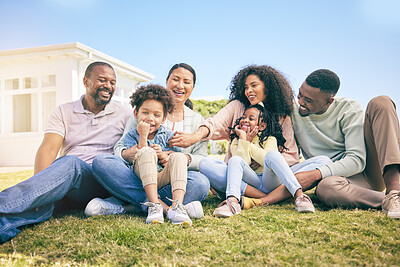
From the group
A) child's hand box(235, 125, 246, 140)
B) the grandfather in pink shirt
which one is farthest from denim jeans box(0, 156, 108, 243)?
child's hand box(235, 125, 246, 140)

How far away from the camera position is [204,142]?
351 centimetres

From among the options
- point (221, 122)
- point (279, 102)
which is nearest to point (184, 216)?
point (221, 122)

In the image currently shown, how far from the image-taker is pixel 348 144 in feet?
10.9

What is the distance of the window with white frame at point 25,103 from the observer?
1230 cm

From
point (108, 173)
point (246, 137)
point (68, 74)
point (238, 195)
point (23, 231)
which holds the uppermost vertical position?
point (68, 74)

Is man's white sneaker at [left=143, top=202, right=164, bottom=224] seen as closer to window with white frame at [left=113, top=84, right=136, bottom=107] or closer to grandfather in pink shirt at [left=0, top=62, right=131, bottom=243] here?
grandfather in pink shirt at [left=0, top=62, right=131, bottom=243]

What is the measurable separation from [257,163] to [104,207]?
1.52 m

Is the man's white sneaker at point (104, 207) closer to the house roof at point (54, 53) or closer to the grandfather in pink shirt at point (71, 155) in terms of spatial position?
the grandfather in pink shirt at point (71, 155)

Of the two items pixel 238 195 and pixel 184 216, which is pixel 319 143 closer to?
Answer: pixel 238 195

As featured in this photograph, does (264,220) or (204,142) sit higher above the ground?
(204,142)

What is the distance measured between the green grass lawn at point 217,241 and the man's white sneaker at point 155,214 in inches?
2.5

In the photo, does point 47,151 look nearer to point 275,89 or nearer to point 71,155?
point 71,155

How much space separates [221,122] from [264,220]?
4.40 feet

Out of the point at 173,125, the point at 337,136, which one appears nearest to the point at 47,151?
the point at 173,125
